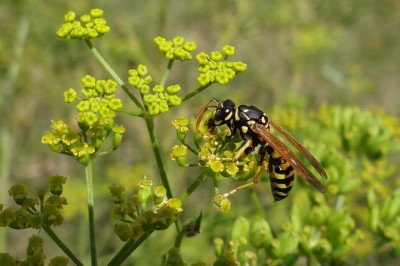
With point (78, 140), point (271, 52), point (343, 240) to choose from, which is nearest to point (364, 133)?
point (343, 240)

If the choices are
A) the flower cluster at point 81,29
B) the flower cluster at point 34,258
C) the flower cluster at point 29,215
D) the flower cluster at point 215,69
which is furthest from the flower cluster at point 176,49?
the flower cluster at point 34,258

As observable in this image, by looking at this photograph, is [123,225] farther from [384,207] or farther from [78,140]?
[384,207]

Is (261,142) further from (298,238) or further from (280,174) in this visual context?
(298,238)

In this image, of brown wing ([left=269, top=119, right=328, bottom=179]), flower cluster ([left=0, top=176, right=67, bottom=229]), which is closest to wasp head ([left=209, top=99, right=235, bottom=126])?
brown wing ([left=269, top=119, right=328, bottom=179])

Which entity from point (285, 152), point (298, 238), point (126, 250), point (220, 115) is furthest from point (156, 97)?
point (298, 238)

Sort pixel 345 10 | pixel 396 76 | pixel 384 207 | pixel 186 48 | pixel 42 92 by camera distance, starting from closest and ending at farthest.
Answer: pixel 186 48, pixel 384 207, pixel 42 92, pixel 345 10, pixel 396 76

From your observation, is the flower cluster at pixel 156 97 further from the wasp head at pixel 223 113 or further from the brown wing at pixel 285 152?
Result: the brown wing at pixel 285 152

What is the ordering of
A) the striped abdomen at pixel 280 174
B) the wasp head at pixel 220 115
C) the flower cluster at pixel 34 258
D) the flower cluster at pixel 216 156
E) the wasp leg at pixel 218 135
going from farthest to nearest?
the striped abdomen at pixel 280 174
the wasp head at pixel 220 115
the wasp leg at pixel 218 135
the flower cluster at pixel 216 156
the flower cluster at pixel 34 258
